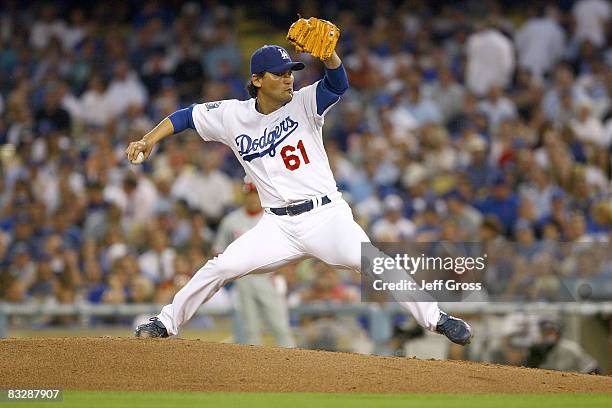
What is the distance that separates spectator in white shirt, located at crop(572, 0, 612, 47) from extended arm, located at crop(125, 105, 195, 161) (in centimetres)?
810

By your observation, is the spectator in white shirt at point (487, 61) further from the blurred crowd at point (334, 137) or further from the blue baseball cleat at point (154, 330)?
the blue baseball cleat at point (154, 330)

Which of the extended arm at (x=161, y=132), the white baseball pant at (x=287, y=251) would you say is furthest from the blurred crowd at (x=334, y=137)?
the extended arm at (x=161, y=132)

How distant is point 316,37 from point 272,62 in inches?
19.4

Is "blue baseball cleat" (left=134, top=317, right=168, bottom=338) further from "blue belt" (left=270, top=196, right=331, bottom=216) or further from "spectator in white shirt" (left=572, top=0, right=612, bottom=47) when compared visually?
"spectator in white shirt" (left=572, top=0, right=612, bottom=47)

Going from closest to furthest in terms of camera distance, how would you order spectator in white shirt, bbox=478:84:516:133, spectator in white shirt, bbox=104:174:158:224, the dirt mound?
the dirt mound < spectator in white shirt, bbox=104:174:158:224 < spectator in white shirt, bbox=478:84:516:133

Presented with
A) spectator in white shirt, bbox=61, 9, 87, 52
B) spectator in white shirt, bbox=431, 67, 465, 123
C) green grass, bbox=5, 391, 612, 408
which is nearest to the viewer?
green grass, bbox=5, 391, 612, 408

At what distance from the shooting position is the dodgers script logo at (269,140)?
6.67 metres

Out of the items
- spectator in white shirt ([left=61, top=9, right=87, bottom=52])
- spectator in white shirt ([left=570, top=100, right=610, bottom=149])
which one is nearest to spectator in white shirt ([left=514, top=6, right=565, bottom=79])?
spectator in white shirt ([left=570, top=100, right=610, bottom=149])

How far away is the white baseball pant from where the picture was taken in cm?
655

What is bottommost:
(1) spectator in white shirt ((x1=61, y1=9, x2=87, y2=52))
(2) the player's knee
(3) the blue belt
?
(2) the player's knee

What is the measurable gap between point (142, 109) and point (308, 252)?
7.98 m

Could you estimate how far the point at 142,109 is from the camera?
14289 mm

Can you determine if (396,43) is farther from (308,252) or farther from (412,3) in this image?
(308,252)

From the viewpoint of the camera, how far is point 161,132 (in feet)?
22.3
